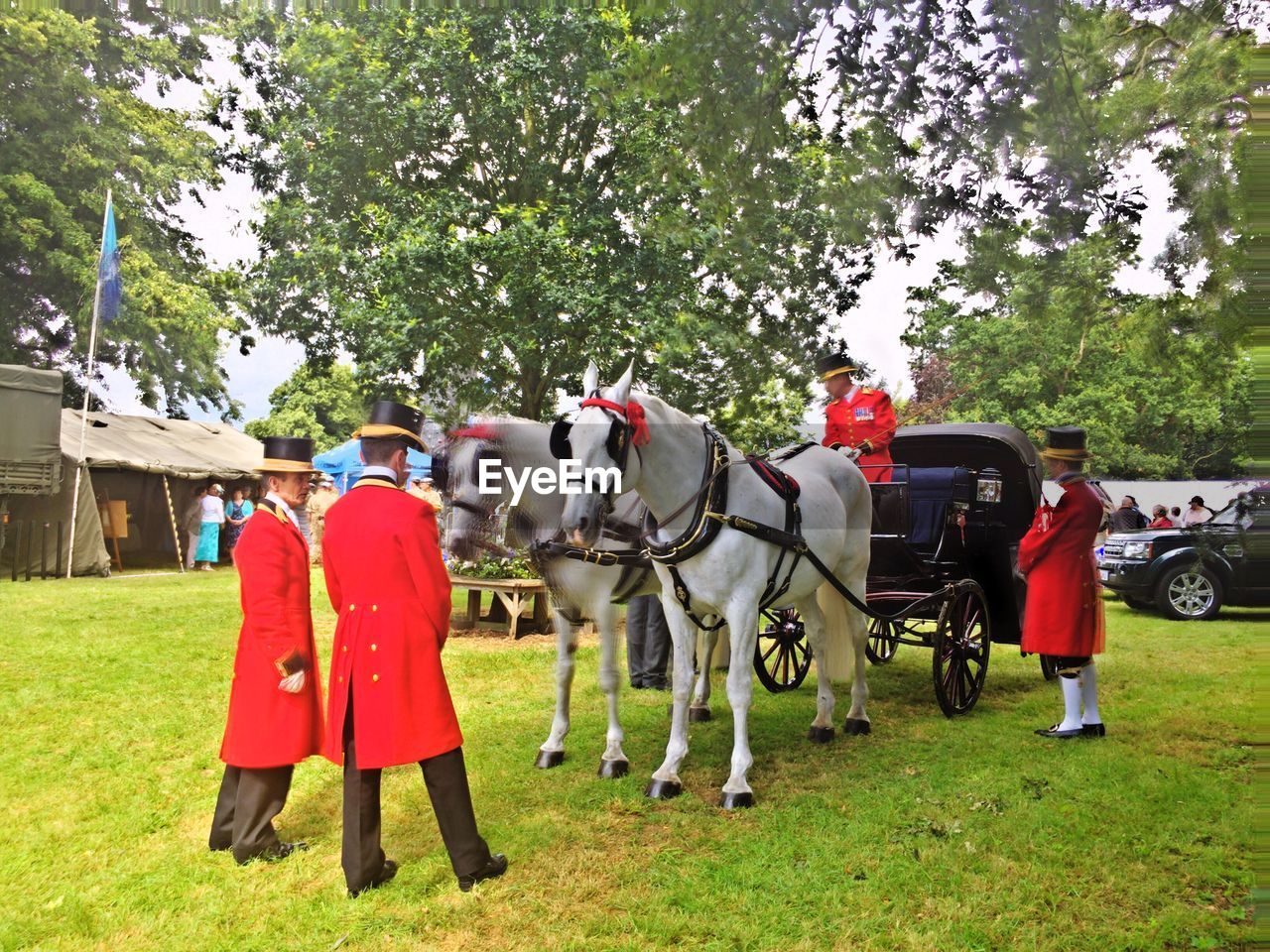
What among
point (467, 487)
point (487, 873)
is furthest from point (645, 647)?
point (487, 873)

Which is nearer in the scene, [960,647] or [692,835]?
[692,835]

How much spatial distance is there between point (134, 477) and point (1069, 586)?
60.6 ft

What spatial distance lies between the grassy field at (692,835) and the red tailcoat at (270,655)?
1.78 feet

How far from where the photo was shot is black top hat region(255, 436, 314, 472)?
3.69 metres

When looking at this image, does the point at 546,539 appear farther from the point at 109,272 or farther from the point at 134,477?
the point at 134,477

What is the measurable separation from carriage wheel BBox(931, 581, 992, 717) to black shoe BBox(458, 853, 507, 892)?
356 centimetres

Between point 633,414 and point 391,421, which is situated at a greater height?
point 633,414

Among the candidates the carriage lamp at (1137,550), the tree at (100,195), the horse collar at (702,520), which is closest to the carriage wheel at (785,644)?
the horse collar at (702,520)

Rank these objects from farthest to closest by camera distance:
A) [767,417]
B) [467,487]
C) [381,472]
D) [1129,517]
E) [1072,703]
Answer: [1129,517], [767,417], [1072,703], [467,487], [381,472]

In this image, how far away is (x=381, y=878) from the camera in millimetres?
3385

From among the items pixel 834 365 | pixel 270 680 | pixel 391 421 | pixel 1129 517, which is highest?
pixel 834 365

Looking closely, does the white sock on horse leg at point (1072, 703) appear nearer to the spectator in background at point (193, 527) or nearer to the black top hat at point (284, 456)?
the black top hat at point (284, 456)

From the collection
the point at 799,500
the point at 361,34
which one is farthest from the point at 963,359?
the point at 361,34

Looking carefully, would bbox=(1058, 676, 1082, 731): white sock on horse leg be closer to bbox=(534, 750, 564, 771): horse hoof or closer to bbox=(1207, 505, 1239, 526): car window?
bbox=(1207, 505, 1239, 526): car window
